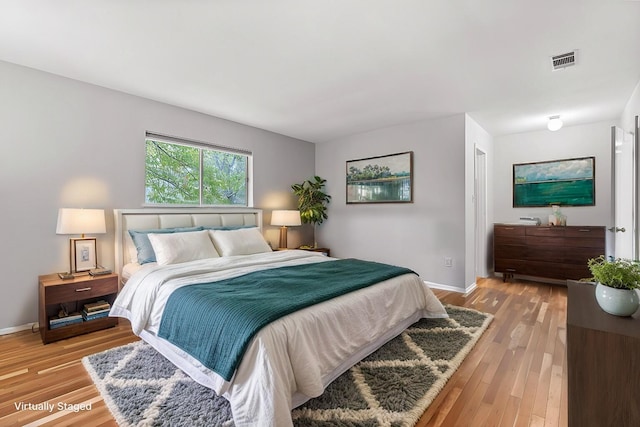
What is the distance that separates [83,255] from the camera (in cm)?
303

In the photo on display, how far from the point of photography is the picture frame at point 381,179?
464 cm

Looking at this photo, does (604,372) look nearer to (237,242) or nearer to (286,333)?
(286,333)

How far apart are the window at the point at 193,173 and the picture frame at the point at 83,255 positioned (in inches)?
31.5

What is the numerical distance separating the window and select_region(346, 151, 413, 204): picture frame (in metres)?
1.84

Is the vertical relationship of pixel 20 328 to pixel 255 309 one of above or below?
below

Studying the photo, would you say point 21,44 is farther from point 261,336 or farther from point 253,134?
point 261,336

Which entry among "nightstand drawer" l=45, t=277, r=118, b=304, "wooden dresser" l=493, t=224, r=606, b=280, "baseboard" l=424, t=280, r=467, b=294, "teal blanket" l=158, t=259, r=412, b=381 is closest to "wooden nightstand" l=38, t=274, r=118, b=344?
"nightstand drawer" l=45, t=277, r=118, b=304

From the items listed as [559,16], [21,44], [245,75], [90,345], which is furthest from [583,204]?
[21,44]

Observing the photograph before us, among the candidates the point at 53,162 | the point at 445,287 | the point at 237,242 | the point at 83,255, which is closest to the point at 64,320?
the point at 83,255

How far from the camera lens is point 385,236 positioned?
4.89m

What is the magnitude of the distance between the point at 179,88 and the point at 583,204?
Result: 5912 mm

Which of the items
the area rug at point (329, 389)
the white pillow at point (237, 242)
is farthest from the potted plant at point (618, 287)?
the white pillow at point (237, 242)

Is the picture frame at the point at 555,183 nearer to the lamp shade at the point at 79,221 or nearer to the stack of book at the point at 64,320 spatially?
the lamp shade at the point at 79,221

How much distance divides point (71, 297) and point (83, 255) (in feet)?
1.61
